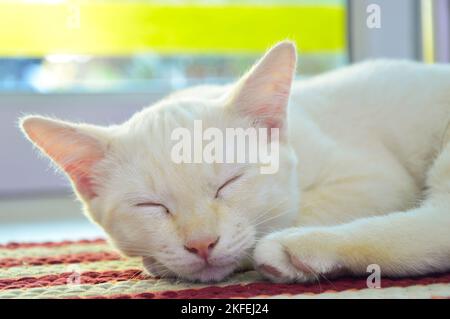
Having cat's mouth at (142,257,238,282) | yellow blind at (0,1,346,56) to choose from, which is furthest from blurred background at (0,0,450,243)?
cat's mouth at (142,257,238,282)

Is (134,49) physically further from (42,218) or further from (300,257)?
(300,257)

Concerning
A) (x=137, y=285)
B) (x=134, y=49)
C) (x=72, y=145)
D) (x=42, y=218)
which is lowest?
(x=137, y=285)

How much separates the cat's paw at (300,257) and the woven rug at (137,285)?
2 cm

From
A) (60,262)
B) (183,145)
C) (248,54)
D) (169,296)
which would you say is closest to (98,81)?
(248,54)

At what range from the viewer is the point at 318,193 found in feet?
3.86

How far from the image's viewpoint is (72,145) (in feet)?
3.47

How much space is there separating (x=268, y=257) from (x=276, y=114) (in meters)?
0.30

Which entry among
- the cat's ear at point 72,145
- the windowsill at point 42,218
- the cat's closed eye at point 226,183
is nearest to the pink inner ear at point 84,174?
the cat's ear at point 72,145

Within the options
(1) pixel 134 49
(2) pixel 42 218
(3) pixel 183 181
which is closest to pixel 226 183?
(3) pixel 183 181

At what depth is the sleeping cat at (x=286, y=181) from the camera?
92 cm

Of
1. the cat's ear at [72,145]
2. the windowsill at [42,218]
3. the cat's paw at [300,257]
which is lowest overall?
the cat's paw at [300,257]

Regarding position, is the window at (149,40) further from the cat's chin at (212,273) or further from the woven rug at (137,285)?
the cat's chin at (212,273)

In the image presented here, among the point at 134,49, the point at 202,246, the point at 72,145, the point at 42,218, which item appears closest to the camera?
the point at 202,246

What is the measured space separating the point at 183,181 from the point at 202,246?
0.10 m
